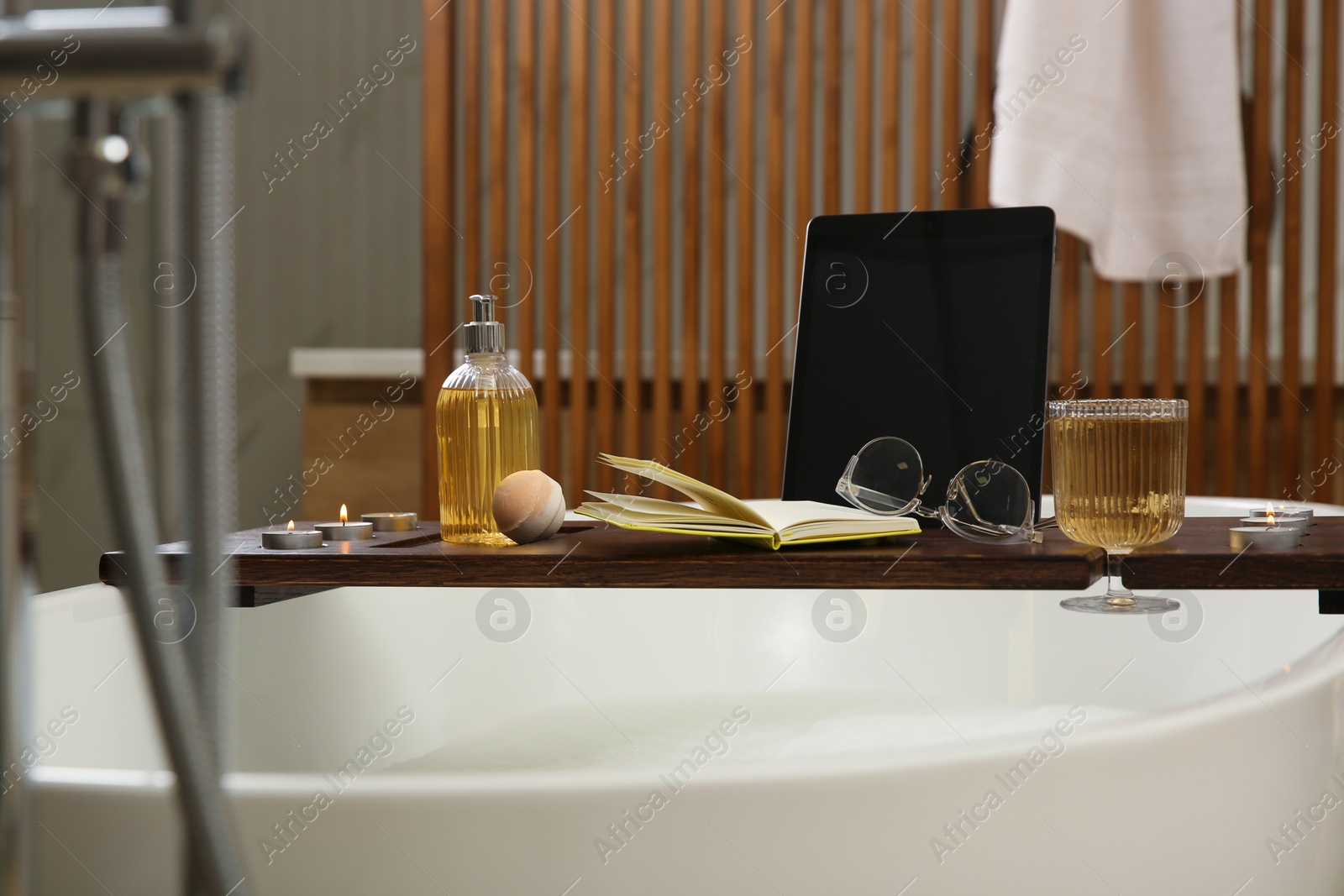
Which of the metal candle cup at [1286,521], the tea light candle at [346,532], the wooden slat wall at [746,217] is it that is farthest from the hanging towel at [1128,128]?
the tea light candle at [346,532]

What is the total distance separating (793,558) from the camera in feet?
2.44

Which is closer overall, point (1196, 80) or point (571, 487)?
point (1196, 80)

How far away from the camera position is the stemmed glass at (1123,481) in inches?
30.1

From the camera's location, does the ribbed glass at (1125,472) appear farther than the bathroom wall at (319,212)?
No

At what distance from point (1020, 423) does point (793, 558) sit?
57cm

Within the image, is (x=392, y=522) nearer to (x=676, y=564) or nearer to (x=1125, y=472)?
(x=676, y=564)

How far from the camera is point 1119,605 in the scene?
75 cm

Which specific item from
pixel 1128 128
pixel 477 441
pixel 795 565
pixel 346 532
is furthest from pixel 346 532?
pixel 1128 128

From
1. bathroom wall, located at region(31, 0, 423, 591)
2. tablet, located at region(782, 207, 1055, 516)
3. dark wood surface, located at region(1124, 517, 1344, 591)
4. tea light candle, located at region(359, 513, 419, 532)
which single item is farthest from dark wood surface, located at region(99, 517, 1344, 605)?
bathroom wall, located at region(31, 0, 423, 591)

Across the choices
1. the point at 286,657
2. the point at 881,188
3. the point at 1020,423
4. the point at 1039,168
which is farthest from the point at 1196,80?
the point at 286,657

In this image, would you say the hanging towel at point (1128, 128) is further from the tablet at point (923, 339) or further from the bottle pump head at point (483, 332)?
Result: the bottle pump head at point (483, 332)

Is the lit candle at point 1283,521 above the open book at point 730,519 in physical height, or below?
below

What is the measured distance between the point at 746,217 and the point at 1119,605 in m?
1.45

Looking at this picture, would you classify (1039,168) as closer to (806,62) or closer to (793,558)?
(806,62)
